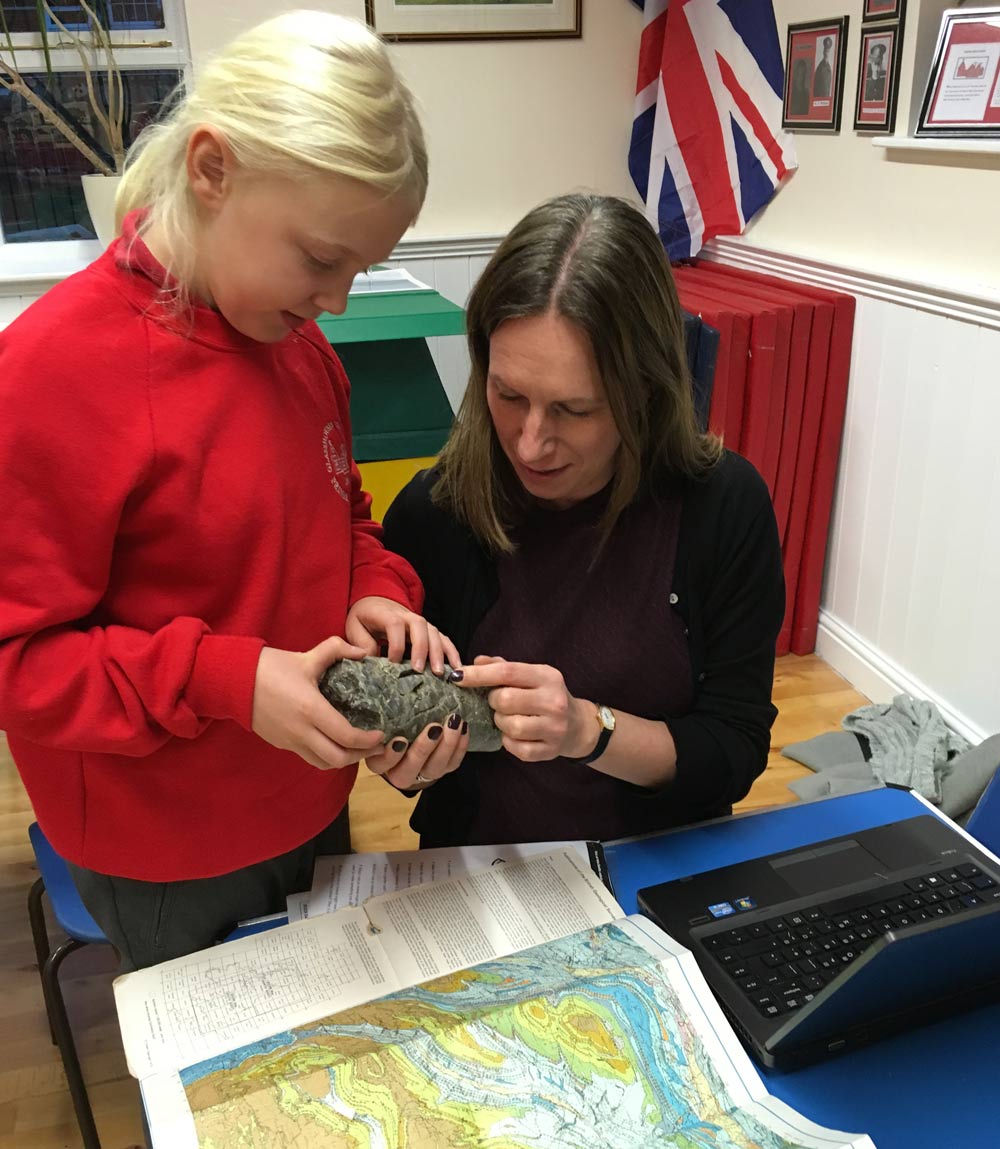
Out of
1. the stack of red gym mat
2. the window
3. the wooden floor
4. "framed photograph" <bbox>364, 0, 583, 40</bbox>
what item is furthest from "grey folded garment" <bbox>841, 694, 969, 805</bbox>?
the window

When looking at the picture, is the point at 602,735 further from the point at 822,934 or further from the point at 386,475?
the point at 386,475

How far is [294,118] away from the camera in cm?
76

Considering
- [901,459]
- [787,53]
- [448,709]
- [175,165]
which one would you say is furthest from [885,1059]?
[787,53]

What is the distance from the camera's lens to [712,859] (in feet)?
3.52

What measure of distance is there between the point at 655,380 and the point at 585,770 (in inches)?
18.0

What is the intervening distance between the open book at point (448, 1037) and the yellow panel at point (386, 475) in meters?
1.14

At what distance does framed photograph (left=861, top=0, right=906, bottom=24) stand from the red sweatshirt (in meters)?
1.97

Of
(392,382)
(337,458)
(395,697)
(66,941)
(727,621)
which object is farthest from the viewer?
(392,382)

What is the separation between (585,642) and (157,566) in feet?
1.78

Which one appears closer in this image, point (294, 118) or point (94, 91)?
point (294, 118)

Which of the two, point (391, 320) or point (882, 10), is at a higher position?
point (882, 10)

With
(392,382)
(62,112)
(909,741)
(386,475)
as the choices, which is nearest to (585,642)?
(386,475)

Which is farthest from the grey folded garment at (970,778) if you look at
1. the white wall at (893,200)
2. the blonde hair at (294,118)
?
the blonde hair at (294,118)

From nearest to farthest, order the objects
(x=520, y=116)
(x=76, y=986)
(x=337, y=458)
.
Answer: (x=337, y=458)
(x=76, y=986)
(x=520, y=116)
